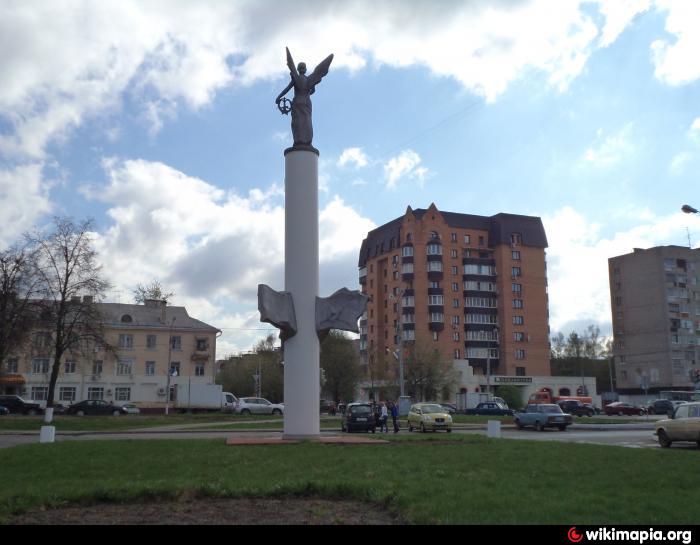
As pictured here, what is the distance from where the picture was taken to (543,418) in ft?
122

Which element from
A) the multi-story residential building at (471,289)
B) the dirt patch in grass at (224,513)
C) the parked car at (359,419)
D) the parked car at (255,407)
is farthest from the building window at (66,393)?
the dirt patch in grass at (224,513)

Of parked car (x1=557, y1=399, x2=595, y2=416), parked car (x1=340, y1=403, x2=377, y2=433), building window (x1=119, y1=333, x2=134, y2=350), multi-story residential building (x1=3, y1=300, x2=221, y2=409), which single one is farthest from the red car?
building window (x1=119, y1=333, x2=134, y2=350)

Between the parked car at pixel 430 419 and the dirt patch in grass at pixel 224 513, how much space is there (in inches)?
965

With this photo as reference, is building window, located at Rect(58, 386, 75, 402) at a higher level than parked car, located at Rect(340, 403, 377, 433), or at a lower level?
higher

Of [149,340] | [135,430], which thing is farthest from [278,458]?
[149,340]

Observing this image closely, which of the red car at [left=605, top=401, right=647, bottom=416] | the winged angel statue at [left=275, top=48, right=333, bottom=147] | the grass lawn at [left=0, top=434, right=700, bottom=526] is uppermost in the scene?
the winged angel statue at [left=275, top=48, right=333, bottom=147]

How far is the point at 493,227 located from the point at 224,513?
96.0 meters

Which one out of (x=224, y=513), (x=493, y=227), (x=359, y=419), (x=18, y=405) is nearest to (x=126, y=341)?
(x=18, y=405)

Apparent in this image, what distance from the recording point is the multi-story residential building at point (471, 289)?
312ft

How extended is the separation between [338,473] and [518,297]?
89018 millimetres

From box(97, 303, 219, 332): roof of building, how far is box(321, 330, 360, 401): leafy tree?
558 inches

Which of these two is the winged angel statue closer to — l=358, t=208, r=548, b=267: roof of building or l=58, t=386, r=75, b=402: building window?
l=58, t=386, r=75, b=402: building window

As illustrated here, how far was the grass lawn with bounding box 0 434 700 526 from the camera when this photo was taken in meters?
9.06

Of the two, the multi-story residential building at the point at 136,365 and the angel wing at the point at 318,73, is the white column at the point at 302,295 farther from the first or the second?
the multi-story residential building at the point at 136,365
